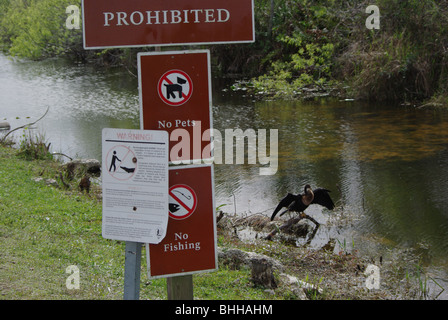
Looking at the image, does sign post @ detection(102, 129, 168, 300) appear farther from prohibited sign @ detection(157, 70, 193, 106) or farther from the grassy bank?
the grassy bank

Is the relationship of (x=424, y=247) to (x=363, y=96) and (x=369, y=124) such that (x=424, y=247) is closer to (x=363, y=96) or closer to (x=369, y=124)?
(x=369, y=124)

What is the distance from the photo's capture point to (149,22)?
326 centimetres

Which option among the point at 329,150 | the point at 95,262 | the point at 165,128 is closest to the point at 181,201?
the point at 165,128

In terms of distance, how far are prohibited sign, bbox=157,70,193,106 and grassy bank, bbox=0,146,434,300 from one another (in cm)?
224

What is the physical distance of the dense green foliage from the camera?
19.1 m

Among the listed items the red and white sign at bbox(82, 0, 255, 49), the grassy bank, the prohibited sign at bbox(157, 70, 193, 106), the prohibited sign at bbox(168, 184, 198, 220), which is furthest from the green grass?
the red and white sign at bbox(82, 0, 255, 49)

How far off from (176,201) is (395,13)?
711 inches

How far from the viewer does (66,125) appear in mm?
18188

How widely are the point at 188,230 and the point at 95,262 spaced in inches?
119

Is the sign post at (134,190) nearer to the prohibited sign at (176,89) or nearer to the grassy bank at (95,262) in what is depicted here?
the prohibited sign at (176,89)

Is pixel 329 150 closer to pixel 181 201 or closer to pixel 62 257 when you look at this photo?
pixel 62 257

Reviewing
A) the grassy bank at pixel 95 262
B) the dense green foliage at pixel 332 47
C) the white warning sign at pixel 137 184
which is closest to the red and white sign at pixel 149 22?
the white warning sign at pixel 137 184

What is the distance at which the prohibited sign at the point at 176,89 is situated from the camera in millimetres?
3287

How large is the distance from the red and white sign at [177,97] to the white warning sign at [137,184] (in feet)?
0.48
